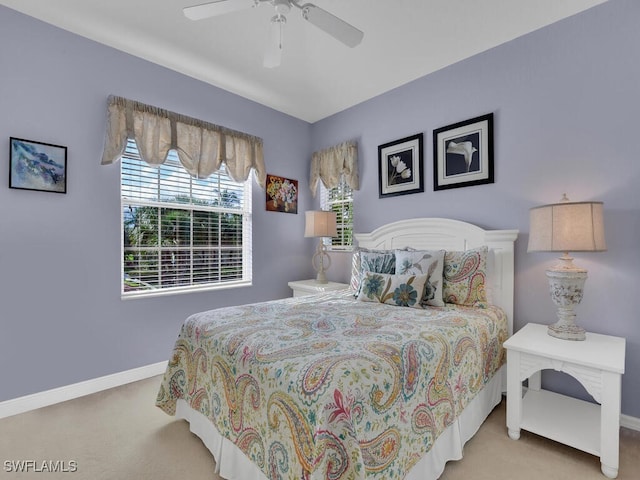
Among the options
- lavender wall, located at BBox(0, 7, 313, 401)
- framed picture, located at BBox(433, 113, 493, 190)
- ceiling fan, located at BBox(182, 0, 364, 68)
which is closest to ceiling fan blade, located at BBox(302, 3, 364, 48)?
ceiling fan, located at BBox(182, 0, 364, 68)

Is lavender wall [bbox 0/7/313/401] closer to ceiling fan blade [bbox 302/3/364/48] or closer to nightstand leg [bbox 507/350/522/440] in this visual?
ceiling fan blade [bbox 302/3/364/48]

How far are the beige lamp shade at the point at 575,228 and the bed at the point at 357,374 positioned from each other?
19.3 inches

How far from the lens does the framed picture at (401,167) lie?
3016 millimetres

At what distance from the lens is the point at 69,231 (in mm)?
2352

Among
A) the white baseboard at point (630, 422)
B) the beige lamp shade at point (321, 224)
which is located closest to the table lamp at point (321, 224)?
the beige lamp shade at point (321, 224)

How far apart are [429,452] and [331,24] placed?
225 cm

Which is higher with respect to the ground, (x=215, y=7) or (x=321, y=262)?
(x=215, y=7)

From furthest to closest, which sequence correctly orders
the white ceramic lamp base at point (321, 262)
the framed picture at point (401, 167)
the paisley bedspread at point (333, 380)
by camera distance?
the white ceramic lamp base at point (321, 262) < the framed picture at point (401, 167) < the paisley bedspread at point (333, 380)

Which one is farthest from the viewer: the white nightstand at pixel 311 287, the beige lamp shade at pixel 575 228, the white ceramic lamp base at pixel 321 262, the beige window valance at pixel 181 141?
the white ceramic lamp base at pixel 321 262

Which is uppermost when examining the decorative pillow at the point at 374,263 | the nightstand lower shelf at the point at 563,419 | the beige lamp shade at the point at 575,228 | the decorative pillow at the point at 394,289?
the beige lamp shade at the point at 575,228

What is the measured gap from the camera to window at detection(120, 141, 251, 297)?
107 inches

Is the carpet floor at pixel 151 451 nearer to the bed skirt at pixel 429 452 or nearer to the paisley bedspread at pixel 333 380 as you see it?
the bed skirt at pixel 429 452

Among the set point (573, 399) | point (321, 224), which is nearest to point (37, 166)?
point (321, 224)

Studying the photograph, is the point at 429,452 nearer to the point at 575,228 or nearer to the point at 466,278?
the point at 466,278
